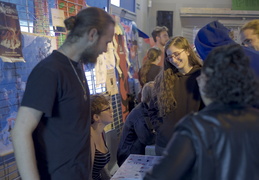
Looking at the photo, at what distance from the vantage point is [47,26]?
2.28 meters

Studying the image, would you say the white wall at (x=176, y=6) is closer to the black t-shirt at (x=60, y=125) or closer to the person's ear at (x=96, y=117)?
the person's ear at (x=96, y=117)

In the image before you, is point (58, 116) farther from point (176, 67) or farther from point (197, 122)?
point (176, 67)

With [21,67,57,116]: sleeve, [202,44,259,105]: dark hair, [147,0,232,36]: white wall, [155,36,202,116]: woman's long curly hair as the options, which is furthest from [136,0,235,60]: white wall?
[202,44,259,105]: dark hair

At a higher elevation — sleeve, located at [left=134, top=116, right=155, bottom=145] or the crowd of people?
the crowd of people

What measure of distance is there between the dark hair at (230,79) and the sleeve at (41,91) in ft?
1.94

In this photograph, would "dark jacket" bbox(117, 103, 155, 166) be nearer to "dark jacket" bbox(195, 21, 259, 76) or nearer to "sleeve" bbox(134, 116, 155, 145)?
"sleeve" bbox(134, 116, 155, 145)

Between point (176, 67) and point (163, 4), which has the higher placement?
point (163, 4)

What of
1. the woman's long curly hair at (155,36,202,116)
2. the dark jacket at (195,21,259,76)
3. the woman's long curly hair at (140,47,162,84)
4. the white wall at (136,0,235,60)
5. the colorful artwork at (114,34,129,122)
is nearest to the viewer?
the dark jacket at (195,21,259,76)

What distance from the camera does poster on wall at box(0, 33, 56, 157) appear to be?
1.82 metres

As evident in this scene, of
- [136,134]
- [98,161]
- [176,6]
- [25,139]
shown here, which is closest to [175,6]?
[176,6]

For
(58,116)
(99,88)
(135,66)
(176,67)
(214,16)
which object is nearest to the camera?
(58,116)

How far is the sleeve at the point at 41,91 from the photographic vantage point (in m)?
1.23

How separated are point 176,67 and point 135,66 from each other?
2.86 m

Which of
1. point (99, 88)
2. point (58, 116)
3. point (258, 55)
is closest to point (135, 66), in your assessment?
point (99, 88)
